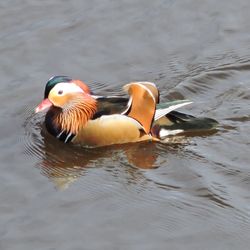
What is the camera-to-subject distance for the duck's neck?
7.68 metres

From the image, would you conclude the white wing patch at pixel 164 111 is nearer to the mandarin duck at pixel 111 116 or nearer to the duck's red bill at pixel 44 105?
the mandarin duck at pixel 111 116

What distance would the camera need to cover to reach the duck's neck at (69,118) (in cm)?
768

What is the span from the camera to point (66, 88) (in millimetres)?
7773

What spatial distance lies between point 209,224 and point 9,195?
1603 mm

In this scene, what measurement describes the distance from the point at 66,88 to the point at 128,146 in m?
0.77

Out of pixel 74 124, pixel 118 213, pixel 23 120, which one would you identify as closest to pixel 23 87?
pixel 23 120

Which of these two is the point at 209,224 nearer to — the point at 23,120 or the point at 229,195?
the point at 229,195

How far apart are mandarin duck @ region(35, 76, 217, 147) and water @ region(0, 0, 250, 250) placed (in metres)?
0.11

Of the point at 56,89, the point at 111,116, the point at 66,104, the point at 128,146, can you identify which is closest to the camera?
the point at 111,116

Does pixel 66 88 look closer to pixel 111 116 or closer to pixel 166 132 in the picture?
pixel 111 116

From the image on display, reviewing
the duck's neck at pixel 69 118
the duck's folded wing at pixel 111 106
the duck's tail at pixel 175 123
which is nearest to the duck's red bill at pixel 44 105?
the duck's neck at pixel 69 118

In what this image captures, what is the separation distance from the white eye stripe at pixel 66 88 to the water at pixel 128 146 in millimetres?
466

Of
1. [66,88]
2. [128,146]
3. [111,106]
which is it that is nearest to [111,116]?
[111,106]

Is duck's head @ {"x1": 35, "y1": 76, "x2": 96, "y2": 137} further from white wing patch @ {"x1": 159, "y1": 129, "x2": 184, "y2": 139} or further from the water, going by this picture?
white wing patch @ {"x1": 159, "y1": 129, "x2": 184, "y2": 139}
